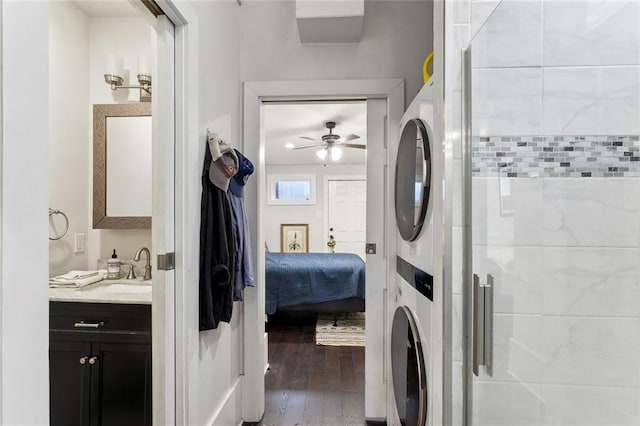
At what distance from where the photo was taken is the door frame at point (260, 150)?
2057 millimetres

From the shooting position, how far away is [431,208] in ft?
4.23

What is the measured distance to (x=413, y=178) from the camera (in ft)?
5.00

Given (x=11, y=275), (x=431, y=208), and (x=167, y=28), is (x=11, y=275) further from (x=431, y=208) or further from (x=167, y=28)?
(x=431, y=208)

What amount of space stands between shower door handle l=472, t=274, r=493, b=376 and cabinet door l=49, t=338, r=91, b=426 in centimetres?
164

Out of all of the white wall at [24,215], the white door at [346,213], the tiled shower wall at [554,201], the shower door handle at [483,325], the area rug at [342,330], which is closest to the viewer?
the white wall at [24,215]

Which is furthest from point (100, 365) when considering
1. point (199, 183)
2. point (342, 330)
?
point (342, 330)

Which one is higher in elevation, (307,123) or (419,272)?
(307,123)

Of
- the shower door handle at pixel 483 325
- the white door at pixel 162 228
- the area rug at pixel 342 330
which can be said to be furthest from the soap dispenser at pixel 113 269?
the area rug at pixel 342 330

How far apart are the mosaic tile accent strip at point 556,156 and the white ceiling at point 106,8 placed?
2176 millimetres

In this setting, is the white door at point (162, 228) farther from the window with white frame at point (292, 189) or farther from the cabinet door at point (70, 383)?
the window with white frame at point (292, 189)

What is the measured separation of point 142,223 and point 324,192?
15.8ft

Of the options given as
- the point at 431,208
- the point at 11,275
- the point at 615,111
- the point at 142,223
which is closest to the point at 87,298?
the point at 142,223

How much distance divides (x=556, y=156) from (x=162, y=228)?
1367 mm

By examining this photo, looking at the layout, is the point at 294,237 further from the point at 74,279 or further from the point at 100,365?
the point at 100,365
